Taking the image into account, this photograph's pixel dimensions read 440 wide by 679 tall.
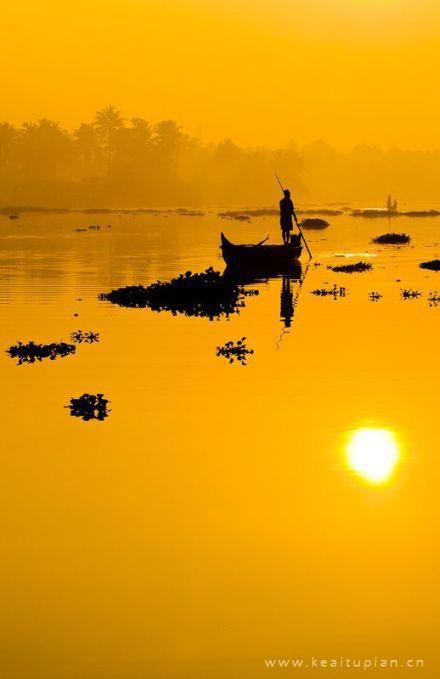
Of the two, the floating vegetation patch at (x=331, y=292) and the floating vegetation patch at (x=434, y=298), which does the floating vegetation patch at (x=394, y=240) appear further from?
the floating vegetation patch at (x=434, y=298)

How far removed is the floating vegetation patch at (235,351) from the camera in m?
26.7

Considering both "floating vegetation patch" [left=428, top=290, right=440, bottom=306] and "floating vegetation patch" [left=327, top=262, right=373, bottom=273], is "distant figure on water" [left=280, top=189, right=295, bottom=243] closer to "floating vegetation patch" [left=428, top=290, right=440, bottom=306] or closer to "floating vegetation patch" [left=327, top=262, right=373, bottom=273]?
"floating vegetation patch" [left=327, top=262, right=373, bottom=273]

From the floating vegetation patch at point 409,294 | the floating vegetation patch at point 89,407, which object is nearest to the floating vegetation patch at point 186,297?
the floating vegetation patch at point 409,294

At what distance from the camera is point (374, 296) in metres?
42.1

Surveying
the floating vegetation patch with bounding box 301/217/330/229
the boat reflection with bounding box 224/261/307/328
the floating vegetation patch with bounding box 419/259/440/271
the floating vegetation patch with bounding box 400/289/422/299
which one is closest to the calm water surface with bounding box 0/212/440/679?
the floating vegetation patch with bounding box 400/289/422/299

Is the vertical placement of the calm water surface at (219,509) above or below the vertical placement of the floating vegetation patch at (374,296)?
below

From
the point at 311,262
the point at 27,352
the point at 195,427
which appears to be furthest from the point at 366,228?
the point at 195,427

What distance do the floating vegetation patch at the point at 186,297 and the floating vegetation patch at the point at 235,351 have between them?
8449 mm

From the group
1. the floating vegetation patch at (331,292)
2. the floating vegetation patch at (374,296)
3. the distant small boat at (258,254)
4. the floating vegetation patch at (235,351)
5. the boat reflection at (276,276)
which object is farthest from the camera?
the distant small boat at (258,254)

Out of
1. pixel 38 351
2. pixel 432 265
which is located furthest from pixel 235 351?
pixel 432 265

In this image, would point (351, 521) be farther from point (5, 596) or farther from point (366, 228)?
point (366, 228)

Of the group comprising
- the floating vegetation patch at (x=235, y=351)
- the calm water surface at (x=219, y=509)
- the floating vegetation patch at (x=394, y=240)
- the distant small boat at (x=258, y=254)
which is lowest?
the calm water surface at (x=219, y=509)

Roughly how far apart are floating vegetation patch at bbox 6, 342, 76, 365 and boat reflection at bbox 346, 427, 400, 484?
10545mm

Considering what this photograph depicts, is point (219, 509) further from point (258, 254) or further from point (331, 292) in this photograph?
point (258, 254)
